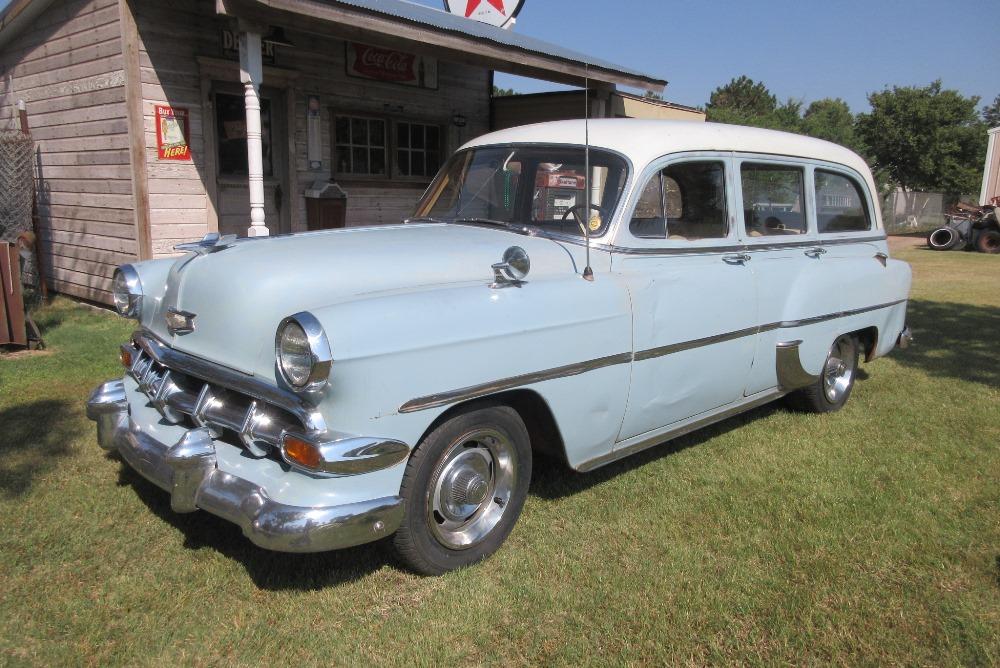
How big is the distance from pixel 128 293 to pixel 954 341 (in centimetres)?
733

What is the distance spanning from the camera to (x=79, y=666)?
240 centimetres

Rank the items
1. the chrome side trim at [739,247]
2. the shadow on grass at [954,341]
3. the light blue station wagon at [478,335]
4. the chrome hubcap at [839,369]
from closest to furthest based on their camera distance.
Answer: the light blue station wagon at [478,335], the chrome side trim at [739,247], the chrome hubcap at [839,369], the shadow on grass at [954,341]

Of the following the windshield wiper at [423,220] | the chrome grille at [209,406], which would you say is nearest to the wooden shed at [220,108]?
the windshield wiper at [423,220]

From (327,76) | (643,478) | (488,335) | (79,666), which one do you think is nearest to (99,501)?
(79,666)

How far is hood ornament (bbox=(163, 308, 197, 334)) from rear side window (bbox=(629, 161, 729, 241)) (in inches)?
77.4

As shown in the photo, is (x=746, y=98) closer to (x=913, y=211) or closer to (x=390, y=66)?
(x=913, y=211)

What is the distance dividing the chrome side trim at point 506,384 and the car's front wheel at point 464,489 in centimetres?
11

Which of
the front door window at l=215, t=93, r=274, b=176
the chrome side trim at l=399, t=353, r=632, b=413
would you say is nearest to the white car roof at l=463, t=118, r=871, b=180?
the chrome side trim at l=399, t=353, r=632, b=413

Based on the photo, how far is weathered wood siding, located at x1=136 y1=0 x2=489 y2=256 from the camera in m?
7.59

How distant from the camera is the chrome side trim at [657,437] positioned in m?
3.42

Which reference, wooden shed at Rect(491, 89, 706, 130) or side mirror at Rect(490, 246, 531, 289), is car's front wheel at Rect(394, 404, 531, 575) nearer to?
side mirror at Rect(490, 246, 531, 289)

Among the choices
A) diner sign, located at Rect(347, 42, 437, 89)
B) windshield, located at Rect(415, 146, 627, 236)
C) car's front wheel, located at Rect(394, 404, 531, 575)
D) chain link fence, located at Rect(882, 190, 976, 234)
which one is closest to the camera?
car's front wheel, located at Rect(394, 404, 531, 575)

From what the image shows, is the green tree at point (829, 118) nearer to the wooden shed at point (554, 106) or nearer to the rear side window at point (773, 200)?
the wooden shed at point (554, 106)

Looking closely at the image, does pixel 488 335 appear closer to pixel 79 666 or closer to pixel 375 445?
pixel 375 445
